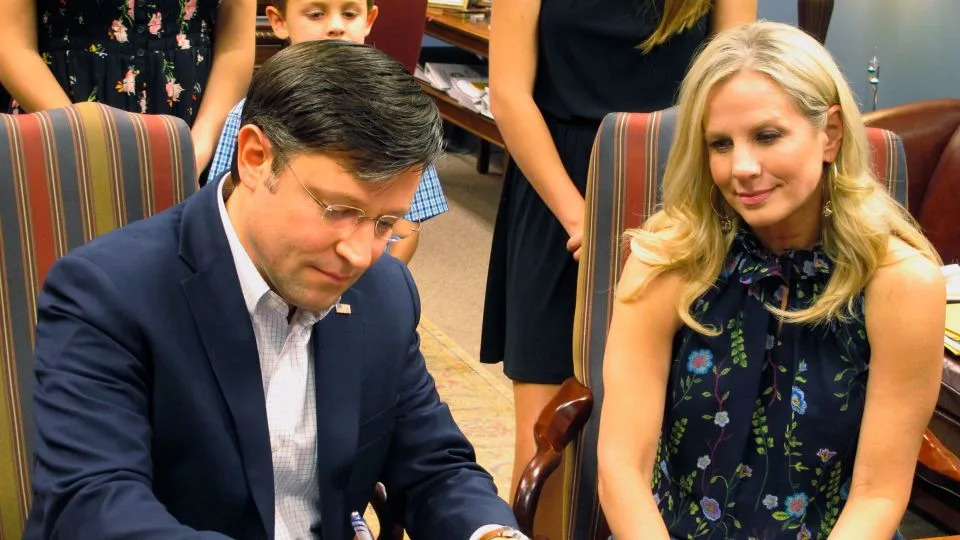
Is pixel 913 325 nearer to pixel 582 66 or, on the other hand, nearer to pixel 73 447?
pixel 582 66

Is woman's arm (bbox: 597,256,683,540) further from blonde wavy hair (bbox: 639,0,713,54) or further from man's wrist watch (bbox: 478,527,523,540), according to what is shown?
blonde wavy hair (bbox: 639,0,713,54)

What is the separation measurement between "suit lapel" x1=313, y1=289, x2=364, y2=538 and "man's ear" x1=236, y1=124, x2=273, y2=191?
8.4 inches

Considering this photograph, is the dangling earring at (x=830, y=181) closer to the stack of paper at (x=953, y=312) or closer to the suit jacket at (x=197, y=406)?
the stack of paper at (x=953, y=312)

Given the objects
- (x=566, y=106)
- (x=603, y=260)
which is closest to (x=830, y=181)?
(x=603, y=260)

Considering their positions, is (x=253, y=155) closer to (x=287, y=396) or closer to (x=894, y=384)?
(x=287, y=396)

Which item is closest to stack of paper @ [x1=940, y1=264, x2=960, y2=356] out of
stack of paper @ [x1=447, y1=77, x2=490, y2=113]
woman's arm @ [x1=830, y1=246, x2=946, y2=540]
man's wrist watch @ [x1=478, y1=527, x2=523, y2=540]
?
woman's arm @ [x1=830, y1=246, x2=946, y2=540]

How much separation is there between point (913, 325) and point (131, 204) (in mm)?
1044

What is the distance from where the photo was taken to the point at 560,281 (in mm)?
2359

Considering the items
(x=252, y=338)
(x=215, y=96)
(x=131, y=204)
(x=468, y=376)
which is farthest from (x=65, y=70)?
(x=468, y=376)

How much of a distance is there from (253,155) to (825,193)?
83 centimetres

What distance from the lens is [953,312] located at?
7.35ft

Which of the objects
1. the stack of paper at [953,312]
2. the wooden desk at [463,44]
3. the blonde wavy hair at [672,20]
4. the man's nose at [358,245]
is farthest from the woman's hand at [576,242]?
the wooden desk at [463,44]

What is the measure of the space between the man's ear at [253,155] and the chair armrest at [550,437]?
0.73 metres

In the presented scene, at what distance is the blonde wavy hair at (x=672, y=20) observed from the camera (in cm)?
227
